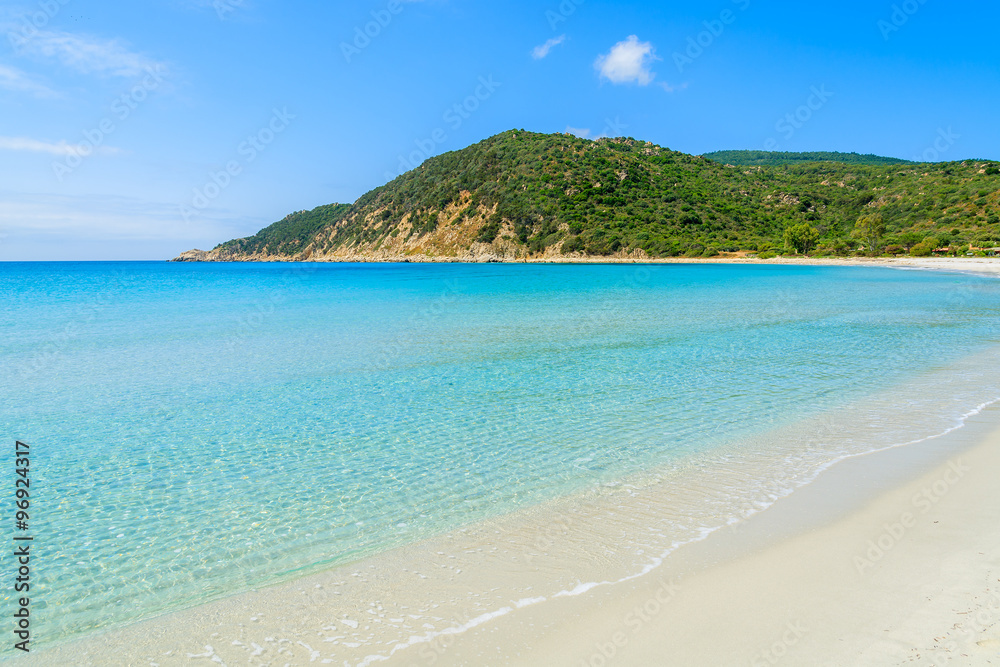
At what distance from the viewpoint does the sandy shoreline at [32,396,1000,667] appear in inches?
125

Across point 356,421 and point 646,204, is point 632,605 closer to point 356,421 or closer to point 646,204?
point 356,421

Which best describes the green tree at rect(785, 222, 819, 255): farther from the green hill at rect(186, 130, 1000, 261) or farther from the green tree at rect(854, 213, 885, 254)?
the green tree at rect(854, 213, 885, 254)

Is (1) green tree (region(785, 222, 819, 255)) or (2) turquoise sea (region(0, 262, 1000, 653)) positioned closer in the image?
(2) turquoise sea (region(0, 262, 1000, 653))

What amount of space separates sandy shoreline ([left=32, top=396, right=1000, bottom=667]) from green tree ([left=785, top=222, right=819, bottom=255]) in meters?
81.5

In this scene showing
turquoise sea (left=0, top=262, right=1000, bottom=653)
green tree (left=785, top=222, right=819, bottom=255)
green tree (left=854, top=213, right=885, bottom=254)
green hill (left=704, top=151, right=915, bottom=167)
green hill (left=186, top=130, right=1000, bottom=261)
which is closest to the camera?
turquoise sea (left=0, top=262, right=1000, bottom=653)

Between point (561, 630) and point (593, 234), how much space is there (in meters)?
91.2

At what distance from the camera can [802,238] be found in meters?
76.6

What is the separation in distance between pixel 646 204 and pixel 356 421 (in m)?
97.4

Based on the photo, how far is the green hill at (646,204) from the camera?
82.0m

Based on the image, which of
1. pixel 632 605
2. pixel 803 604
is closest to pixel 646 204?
pixel 803 604

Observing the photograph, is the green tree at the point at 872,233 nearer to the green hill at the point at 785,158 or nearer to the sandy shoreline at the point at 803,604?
the sandy shoreline at the point at 803,604

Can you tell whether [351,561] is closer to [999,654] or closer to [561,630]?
[561,630]

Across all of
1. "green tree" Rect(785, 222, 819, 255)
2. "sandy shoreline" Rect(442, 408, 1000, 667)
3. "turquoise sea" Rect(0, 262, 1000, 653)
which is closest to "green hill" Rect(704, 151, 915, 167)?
"green tree" Rect(785, 222, 819, 255)

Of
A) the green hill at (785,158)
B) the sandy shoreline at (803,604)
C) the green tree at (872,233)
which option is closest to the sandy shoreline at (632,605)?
the sandy shoreline at (803,604)
